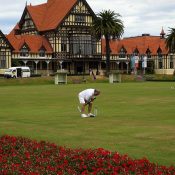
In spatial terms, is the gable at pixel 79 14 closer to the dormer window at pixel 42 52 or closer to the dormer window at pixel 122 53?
the dormer window at pixel 42 52

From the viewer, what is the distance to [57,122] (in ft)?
66.8

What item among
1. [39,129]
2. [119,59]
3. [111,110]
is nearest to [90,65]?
[119,59]

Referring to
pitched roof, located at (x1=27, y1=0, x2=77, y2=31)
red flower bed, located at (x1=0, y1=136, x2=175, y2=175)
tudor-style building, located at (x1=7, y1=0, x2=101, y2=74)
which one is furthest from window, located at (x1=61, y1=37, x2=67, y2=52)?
red flower bed, located at (x1=0, y1=136, x2=175, y2=175)

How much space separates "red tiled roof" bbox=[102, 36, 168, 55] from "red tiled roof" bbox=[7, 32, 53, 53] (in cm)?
1656

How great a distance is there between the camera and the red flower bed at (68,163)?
8.84 metres

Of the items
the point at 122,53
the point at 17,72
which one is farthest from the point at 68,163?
the point at 122,53

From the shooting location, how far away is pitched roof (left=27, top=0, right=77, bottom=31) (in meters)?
99.6

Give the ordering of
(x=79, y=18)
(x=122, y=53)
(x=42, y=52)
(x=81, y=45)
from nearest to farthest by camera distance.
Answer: (x=42, y=52), (x=79, y=18), (x=81, y=45), (x=122, y=53)

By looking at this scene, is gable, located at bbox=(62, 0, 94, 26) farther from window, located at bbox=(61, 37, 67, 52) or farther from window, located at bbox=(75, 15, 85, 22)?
window, located at bbox=(61, 37, 67, 52)

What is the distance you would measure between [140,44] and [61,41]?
26082 mm

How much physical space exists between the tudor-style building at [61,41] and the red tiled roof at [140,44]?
923cm

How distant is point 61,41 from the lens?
10025 centimetres

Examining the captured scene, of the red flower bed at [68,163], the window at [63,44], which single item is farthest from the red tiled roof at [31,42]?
the red flower bed at [68,163]

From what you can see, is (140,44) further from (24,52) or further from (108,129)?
(108,129)
